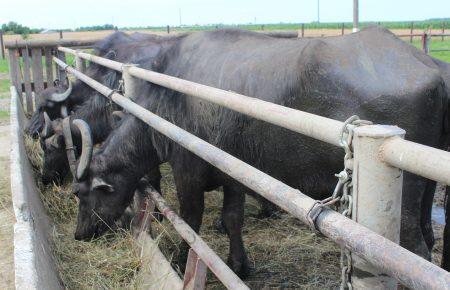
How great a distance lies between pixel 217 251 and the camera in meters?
4.36

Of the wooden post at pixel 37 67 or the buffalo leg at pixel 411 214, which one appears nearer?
the buffalo leg at pixel 411 214

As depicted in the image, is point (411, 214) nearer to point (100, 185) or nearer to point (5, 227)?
point (100, 185)

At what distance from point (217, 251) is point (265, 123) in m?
1.78

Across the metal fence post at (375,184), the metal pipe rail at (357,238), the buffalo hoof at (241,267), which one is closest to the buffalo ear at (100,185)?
the buffalo hoof at (241,267)

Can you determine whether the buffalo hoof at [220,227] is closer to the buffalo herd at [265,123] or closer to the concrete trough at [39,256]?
the buffalo herd at [265,123]

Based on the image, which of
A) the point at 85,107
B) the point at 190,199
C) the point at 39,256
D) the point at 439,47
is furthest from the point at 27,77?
the point at 439,47

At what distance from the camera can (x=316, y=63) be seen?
273 cm

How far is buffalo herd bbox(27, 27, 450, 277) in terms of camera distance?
2.49 metres

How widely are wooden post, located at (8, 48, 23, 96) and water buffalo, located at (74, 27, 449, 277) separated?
5.28 metres

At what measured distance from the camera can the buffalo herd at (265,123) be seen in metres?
Answer: 2.49

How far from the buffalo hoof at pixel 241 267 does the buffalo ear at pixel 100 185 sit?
1.18m

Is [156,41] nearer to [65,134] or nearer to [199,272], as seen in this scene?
[65,134]

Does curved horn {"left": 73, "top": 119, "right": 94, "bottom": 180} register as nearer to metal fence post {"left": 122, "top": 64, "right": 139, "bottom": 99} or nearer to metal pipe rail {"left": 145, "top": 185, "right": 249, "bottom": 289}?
metal fence post {"left": 122, "top": 64, "right": 139, "bottom": 99}

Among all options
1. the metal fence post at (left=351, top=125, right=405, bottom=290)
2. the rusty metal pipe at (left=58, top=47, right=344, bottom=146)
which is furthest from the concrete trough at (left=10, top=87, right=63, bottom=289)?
the metal fence post at (left=351, top=125, right=405, bottom=290)
